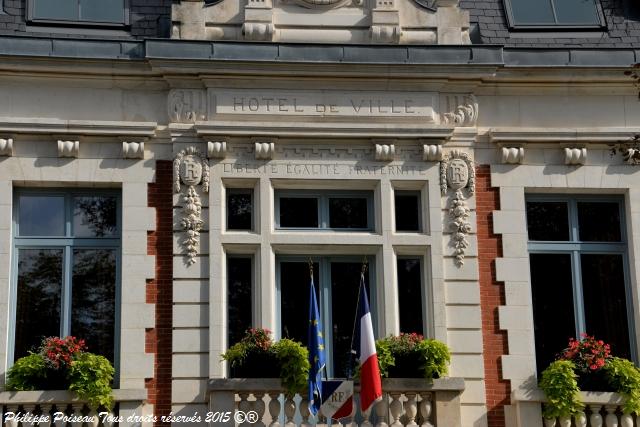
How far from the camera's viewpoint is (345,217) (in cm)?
1716

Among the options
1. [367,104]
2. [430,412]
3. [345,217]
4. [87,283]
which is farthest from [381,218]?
[87,283]

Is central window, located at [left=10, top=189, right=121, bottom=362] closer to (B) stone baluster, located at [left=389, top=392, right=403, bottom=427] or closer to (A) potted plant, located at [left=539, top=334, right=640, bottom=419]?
(B) stone baluster, located at [left=389, top=392, right=403, bottom=427]

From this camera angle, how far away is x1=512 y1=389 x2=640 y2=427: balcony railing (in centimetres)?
1586

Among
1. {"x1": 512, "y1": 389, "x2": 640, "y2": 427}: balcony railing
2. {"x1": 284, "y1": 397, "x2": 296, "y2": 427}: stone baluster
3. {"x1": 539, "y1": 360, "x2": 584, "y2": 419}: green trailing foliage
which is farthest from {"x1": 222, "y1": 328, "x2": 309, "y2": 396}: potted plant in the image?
{"x1": 539, "y1": 360, "x2": 584, "y2": 419}: green trailing foliage

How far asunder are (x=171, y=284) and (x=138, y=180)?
1.47 m

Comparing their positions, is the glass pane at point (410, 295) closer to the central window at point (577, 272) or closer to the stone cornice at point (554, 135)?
the central window at point (577, 272)

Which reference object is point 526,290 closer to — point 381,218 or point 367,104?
point 381,218

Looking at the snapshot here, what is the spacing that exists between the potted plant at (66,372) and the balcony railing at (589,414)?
16.9 ft

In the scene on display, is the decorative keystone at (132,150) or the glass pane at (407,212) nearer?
the decorative keystone at (132,150)

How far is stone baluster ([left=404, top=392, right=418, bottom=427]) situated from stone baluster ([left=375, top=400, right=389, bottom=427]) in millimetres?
247

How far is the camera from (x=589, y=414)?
52.5ft

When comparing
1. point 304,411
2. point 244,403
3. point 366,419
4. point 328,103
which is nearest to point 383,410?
point 366,419

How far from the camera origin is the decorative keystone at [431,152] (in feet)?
56.1

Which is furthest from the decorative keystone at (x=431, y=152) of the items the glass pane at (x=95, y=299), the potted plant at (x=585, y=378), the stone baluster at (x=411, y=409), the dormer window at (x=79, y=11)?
the dormer window at (x=79, y=11)
